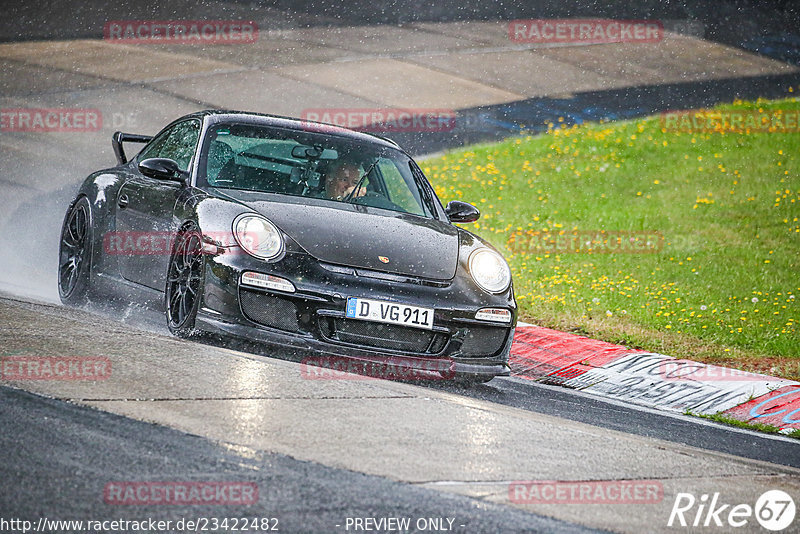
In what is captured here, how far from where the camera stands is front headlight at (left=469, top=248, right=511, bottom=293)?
22.9 feet

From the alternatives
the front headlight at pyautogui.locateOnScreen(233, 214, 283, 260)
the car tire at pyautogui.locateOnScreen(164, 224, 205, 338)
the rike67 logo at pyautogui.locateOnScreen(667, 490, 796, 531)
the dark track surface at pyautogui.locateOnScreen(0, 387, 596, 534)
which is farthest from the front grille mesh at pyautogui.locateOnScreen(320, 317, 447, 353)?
the rike67 logo at pyautogui.locateOnScreen(667, 490, 796, 531)

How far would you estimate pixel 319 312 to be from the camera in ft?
20.9

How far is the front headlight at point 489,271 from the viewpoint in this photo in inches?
275

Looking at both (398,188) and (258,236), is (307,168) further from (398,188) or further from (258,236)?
(258,236)

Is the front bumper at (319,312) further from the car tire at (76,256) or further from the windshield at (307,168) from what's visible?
the car tire at (76,256)

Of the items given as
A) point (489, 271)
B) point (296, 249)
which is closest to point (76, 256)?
point (296, 249)

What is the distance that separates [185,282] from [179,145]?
1.57 m

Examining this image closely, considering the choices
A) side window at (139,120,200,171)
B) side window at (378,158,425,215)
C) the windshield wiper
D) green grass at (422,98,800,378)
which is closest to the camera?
the windshield wiper

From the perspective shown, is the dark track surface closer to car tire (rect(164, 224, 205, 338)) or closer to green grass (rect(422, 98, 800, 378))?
car tire (rect(164, 224, 205, 338))

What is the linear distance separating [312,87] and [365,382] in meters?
12.5

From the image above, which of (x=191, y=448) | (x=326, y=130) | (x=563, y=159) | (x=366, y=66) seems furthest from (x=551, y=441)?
(x=366, y=66)

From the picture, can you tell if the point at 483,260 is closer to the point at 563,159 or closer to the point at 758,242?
the point at 758,242

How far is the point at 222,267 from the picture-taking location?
645cm

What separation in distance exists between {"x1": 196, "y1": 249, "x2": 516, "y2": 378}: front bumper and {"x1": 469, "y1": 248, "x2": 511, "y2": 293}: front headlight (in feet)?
1.22
